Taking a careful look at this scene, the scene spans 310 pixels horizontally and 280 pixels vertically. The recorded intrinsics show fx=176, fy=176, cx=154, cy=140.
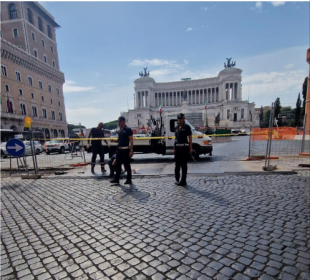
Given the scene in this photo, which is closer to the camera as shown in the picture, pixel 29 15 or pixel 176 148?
pixel 176 148

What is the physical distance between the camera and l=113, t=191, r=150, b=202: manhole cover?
14.1 ft

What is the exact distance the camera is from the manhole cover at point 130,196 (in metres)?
4.30

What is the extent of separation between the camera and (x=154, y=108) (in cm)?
9038

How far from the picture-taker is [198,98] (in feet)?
305

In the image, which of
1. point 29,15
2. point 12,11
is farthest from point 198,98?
point 12,11

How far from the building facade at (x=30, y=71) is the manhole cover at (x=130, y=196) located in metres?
37.8

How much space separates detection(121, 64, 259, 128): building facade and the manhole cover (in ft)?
234

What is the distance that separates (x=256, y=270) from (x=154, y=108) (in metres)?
90.1

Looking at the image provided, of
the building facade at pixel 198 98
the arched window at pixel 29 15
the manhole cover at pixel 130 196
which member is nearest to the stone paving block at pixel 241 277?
the manhole cover at pixel 130 196

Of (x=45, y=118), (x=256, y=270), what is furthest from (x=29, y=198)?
(x=45, y=118)

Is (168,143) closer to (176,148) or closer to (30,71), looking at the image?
(176,148)

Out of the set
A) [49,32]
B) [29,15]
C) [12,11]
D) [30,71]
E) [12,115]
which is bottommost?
[12,115]

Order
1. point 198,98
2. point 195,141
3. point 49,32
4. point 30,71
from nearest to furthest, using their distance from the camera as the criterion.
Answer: point 195,141 < point 30,71 < point 49,32 < point 198,98

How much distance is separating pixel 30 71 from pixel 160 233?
5916 cm
